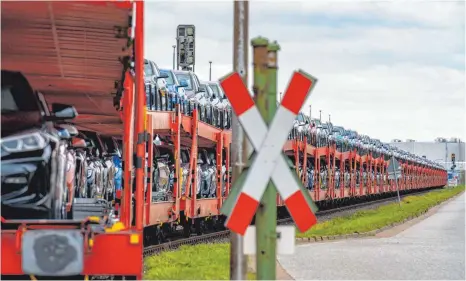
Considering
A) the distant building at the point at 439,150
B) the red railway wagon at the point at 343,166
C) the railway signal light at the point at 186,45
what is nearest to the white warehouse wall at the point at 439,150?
the distant building at the point at 439,150

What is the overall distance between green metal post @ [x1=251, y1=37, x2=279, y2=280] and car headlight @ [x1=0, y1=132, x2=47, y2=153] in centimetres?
303

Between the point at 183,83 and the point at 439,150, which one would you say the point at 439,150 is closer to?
the point at 439,150

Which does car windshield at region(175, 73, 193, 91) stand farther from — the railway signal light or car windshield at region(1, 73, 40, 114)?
the railway signal light

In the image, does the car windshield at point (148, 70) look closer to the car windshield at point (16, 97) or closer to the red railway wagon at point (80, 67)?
the red railway wagon at point (80, 67)

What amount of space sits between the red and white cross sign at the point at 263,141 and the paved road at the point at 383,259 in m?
8.16

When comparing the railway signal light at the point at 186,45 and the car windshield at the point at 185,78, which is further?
the railway signal light at the point at 186,45

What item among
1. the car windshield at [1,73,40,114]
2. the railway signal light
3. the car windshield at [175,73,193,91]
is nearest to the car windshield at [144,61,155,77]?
the car windshield at [175,73,193,91]

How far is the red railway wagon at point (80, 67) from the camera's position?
9.30 metres

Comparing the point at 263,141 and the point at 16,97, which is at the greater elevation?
the point at 16,97

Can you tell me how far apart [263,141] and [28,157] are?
3147 millimetres

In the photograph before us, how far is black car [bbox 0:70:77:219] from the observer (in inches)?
389

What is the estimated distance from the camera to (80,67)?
1104 centimetres

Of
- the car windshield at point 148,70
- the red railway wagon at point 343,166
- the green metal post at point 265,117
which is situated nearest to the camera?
the green metal post at point 265,117

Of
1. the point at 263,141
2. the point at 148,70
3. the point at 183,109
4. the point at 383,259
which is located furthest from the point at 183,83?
the point at 263,141
